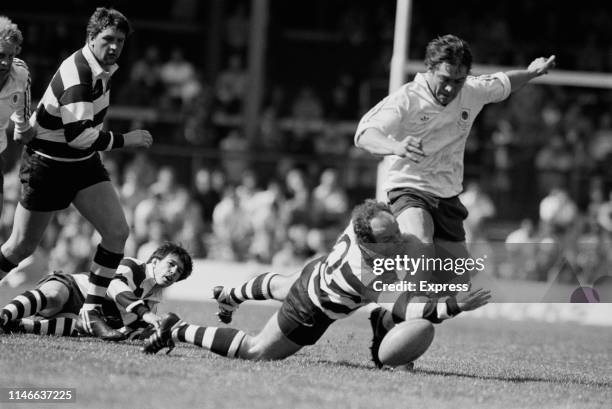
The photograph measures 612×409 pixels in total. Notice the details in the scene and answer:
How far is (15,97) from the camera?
7.66 metres

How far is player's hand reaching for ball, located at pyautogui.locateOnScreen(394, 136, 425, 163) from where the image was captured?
6.98m

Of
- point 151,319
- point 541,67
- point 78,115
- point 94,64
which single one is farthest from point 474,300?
point 94,64

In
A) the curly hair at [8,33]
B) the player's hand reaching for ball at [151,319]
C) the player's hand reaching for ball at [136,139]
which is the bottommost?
the player's hand reaching for ball at [151,319]

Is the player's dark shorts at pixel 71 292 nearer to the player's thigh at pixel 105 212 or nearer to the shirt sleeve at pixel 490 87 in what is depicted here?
the player's thigh at pixel 105 212

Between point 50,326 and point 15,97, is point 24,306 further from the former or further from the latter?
point 15,97

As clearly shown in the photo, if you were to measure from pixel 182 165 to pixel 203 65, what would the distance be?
16.1ft

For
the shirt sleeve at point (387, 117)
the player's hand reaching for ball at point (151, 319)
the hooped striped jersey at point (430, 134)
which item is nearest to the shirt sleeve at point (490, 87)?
the hooped striped jersey at point (430, 134)

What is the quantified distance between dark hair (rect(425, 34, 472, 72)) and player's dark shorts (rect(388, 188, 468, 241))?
2.98ft

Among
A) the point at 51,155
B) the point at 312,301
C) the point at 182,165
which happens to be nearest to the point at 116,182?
the point at 182,165

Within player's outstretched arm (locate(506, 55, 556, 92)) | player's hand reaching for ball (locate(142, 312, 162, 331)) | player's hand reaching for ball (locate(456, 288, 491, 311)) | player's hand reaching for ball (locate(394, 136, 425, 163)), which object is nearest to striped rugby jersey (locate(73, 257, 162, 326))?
player's hand reaching for ball (locate(142, 312, 162, 331))

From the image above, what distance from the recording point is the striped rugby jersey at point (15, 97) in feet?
25.0

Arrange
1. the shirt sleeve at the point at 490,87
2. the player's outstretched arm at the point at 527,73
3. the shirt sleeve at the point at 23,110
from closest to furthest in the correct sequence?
the shirt sleeve at the point at 23,110
the shirt sleeve at the point at 490,87
the player's outstretched arm at the point at 527,73

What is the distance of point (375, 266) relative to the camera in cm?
696

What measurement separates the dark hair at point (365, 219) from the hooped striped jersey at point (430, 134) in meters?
0.95
